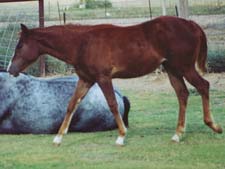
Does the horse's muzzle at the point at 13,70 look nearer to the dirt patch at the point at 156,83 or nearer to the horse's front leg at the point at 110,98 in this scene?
the horse's front leg at the point at 110,98

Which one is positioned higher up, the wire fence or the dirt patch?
the wire fence

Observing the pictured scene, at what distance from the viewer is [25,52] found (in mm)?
8773

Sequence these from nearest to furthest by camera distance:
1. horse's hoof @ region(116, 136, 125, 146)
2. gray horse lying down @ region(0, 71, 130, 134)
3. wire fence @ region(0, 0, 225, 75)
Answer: horse's hoof @ region(116, 136, 125, 146)
gray horse lying down @ region(0, 71, 130, 134)
wire fence @ region(0, 0, 225, 75)

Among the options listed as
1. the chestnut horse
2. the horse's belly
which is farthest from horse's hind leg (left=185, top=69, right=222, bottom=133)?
the horse's belly

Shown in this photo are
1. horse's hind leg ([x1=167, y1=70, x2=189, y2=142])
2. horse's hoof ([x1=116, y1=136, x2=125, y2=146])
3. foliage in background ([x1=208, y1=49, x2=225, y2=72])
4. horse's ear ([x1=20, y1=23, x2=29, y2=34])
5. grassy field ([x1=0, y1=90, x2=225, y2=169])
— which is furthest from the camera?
foliage in background ([x1=208, y1=49, x2=225, y2=72])

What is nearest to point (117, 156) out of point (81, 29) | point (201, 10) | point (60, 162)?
point (60, 162)

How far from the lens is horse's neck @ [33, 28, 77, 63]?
28.9 ft

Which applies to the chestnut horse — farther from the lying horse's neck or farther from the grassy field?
the grassy field

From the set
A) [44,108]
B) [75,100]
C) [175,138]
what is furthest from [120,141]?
[44,108]

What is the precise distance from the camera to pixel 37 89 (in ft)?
31.3

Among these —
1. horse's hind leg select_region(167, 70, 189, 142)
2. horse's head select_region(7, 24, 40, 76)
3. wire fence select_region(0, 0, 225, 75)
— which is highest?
horse's head select_region(7, 24, 40, 76)

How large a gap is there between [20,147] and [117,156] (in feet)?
4.10

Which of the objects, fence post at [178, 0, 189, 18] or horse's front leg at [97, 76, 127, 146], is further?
fence post at [178, 0, 189, 18]

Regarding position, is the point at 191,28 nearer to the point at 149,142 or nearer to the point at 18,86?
the point at 149,142
